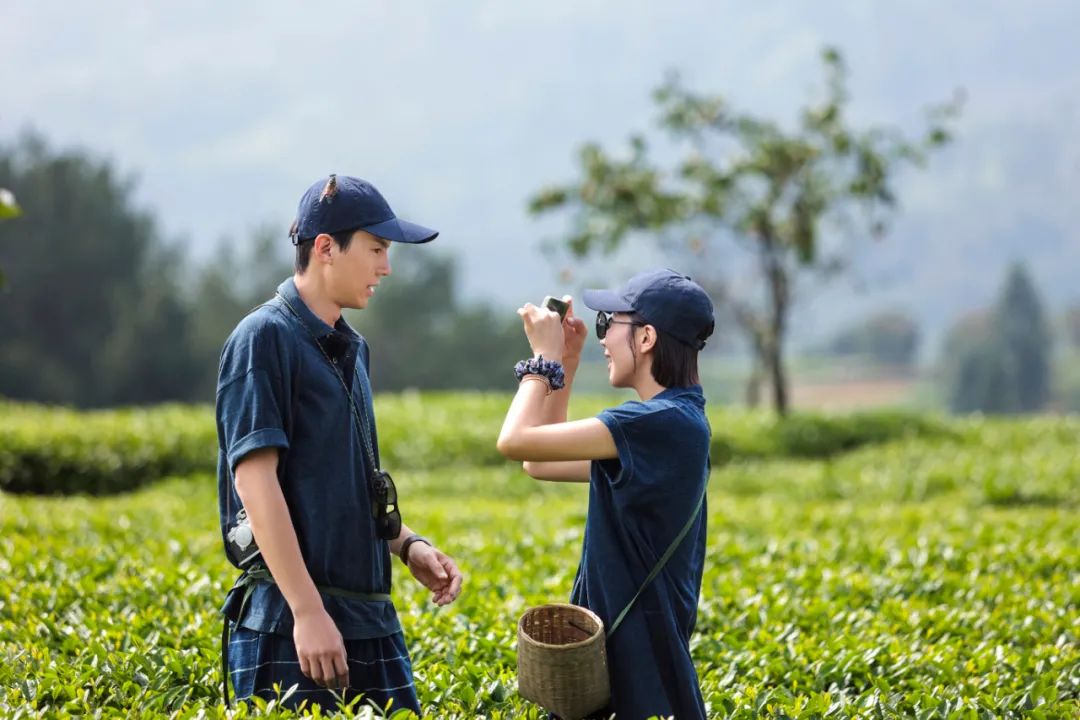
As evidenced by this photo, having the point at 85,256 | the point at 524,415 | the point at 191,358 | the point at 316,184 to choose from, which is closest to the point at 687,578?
the point at 524,415

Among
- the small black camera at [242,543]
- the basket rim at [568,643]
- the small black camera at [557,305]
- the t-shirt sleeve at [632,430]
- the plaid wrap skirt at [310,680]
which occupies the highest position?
the small black camera at [557,305]

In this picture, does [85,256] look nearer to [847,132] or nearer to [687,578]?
[847,132]

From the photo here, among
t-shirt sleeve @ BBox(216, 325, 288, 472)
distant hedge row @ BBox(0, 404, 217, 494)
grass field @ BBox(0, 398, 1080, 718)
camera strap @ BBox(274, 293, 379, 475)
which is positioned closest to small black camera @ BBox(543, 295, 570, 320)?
camera strap @ BBox(274, 293, 379, 475)

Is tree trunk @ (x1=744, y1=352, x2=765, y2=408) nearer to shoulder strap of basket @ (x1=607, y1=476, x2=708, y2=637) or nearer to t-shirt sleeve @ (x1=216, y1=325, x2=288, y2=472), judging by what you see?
shoulder strap of basket @ (x1=607, y1=476, x2=708, y2=637)

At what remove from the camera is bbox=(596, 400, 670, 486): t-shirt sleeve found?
2906 mm

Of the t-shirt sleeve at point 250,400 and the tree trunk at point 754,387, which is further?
the tree trunk at point 754,387

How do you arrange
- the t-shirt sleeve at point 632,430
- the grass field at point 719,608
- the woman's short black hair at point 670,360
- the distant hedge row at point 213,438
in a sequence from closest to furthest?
the t-shirt sleeve at point 632,430
the woman's short black hair at point 670,360
the grass field at point 719,608
the distant hedge row at point 213,438

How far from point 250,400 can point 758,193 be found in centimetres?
1451

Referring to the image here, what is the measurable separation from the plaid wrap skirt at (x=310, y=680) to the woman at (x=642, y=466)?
56 cm

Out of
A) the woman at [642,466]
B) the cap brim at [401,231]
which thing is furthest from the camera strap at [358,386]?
the woman at [642,466]

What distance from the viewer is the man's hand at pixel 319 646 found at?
2.80m

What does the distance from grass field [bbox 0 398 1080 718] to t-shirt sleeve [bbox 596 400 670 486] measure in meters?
0.91

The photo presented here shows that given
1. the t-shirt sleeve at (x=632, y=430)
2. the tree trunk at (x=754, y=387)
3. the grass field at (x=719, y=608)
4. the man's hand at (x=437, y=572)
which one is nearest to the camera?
the t-shirt sleeve at (x=632, y=430)

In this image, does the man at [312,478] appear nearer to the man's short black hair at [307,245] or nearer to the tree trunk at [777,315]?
the man's short black hair at [307,245]
